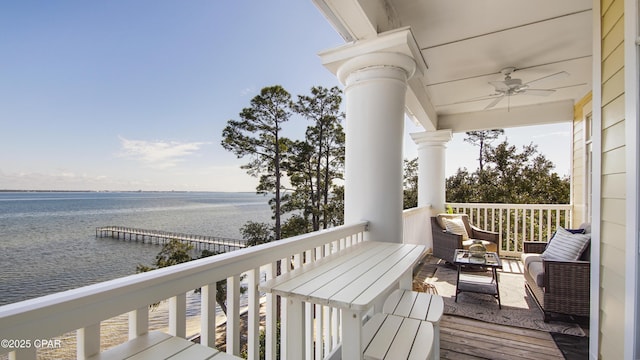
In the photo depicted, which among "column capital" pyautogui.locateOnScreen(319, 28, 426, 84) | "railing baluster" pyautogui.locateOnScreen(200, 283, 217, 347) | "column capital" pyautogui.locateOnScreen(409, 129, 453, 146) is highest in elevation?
"column capital" pyautogui.locateOnScreen(319, 28, 426, 84)

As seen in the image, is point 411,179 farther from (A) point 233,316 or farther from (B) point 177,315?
(B) point 177,315

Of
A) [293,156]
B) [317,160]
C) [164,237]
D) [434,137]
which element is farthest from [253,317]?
[317,160]

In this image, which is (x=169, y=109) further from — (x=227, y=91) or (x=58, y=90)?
(x=58, y=90)

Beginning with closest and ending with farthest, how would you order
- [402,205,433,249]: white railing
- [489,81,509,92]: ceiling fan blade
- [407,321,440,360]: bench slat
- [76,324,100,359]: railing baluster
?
[76,324,100,359]: railing baluster
[407,321,440,360]: bench slat
[489,81,509,92]: ceiling fan blade
[402,205,433,249]: white railing

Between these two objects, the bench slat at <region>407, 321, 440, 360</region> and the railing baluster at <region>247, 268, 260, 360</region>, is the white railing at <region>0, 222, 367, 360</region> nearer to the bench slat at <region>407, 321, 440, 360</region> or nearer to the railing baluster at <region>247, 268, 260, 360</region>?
the railing baluster at <region>247, 268, 260, 360</region>

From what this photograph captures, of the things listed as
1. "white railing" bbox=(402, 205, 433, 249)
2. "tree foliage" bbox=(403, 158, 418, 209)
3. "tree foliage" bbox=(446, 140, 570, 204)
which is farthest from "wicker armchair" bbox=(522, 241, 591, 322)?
"tree foliage" bbox=(403, 158, 418, 209)

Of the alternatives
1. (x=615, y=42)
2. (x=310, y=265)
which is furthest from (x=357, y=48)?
(x=310, y=265)

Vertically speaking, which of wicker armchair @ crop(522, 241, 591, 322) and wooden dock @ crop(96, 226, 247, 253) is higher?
wicker armchair @ crop(522, 241, 591, 322)

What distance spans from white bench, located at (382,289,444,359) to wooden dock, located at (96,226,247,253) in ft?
35.5

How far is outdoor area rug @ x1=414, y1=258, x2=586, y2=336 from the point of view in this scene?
8.46ft

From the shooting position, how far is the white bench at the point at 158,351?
2.49 feet

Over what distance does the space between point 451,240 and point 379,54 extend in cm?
318

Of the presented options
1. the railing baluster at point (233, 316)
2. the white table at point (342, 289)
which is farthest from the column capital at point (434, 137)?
the railing baluster at point (233, 316)

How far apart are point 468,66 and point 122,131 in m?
14.3
